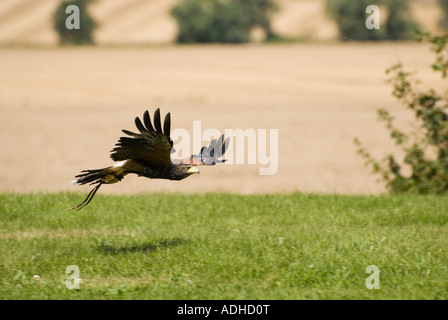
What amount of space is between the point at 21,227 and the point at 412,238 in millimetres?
5304

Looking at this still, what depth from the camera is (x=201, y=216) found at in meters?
10.1

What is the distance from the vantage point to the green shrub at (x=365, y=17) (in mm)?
56844

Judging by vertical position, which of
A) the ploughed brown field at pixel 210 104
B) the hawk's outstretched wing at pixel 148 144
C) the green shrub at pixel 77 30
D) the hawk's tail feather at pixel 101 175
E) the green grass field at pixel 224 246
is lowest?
the green grass field at pixel 224 246

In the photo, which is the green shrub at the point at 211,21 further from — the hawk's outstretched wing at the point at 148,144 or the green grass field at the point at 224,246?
the hawk's outstretched wing at the point at 148,144

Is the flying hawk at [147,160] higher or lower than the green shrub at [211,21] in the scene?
lower

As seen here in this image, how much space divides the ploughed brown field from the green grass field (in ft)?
8.28

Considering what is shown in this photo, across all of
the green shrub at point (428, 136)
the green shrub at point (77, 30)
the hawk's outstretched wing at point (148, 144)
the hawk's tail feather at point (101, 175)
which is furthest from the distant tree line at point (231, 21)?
the hawk's outstretched wing at point (148, 144)

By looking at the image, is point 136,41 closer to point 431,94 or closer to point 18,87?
point 18,87

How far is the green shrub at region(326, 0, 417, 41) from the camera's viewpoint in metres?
56.8

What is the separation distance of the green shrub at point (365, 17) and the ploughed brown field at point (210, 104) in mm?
3064

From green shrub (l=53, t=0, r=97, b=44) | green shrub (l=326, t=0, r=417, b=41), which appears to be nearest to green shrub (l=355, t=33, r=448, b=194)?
green shrub (l=326, t=0, r=417, b=41)
